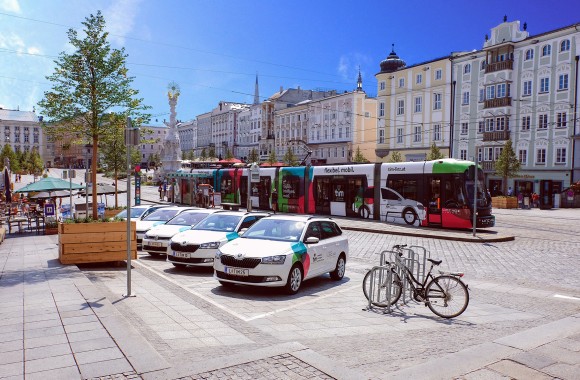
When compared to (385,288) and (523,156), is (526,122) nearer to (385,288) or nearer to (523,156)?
(523,156)

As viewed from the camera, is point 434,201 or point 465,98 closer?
point 434,201

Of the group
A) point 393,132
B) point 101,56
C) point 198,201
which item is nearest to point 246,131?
point 393,132

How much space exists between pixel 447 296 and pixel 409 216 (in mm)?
16228

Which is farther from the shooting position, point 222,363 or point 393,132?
point 393,132

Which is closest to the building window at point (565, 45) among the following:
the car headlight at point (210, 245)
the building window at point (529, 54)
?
the building window at point (529, 54)

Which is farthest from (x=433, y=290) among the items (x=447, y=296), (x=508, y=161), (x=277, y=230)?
(x=508, y=161)

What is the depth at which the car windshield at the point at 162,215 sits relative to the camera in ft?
55.4

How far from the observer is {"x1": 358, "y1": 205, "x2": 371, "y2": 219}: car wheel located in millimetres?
26406

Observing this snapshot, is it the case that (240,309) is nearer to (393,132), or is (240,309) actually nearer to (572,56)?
(572,56)

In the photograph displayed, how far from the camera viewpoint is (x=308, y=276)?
10.3m

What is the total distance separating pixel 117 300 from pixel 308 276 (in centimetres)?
385

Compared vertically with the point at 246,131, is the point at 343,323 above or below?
below

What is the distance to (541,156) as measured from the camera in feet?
150

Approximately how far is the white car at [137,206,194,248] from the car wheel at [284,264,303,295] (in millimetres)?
7717
